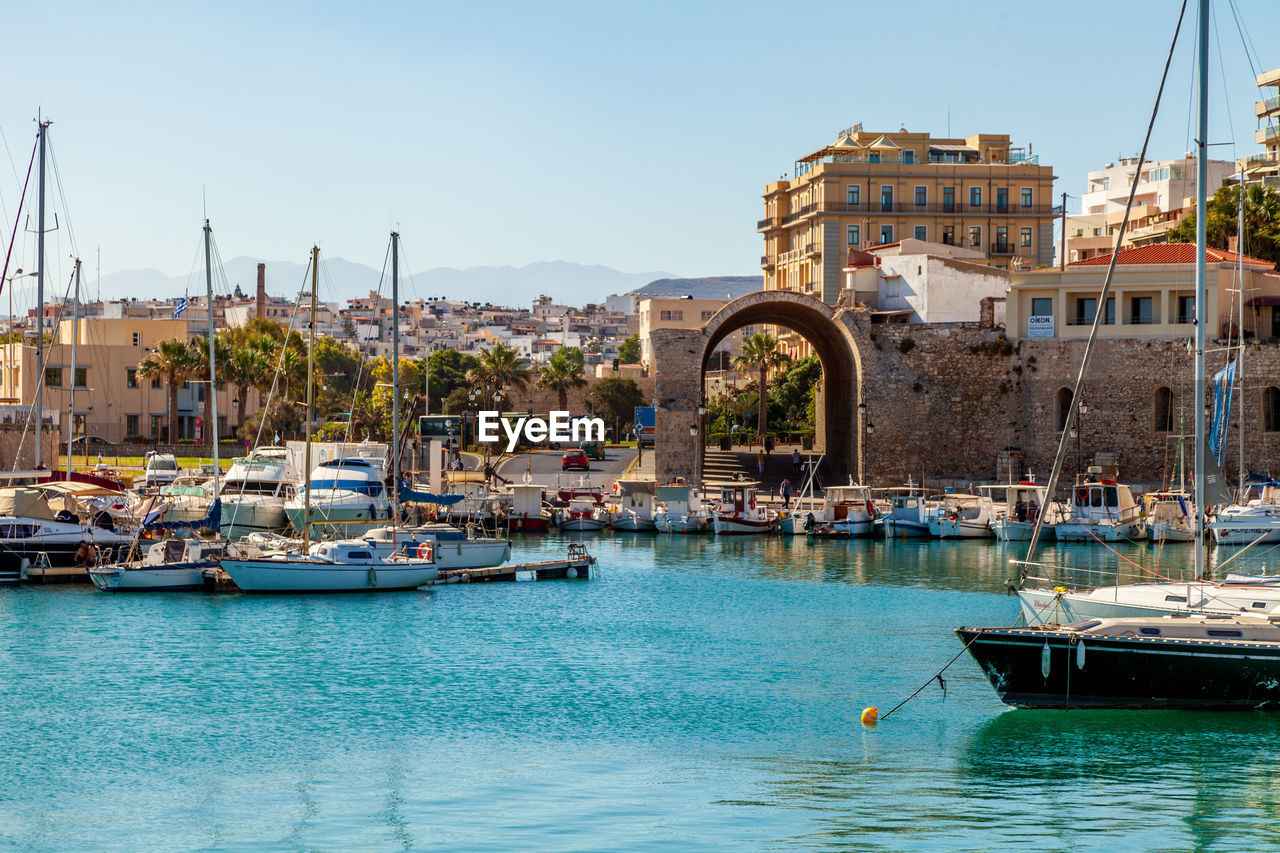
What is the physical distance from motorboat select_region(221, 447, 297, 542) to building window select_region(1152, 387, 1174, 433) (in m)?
33.7

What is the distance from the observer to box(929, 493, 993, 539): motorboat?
1930 inches

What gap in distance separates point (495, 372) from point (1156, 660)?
67.0 meters

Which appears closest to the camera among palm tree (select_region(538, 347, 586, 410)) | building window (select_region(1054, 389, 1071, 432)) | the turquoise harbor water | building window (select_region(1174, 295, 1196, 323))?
the turquoise harbor water

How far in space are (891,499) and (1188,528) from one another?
1138 cm

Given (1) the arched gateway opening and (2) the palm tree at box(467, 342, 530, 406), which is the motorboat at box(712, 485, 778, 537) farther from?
(2) the palm tree at box(467, 342, 530, 406)

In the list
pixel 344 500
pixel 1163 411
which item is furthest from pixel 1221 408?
pixel 344 500

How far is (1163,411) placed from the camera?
56.1 metres

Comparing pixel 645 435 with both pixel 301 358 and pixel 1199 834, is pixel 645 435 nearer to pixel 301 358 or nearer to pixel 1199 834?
pixel 301 358

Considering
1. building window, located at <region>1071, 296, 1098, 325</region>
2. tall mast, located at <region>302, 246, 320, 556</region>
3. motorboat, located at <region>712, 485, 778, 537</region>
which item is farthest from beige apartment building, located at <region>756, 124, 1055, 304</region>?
tall mast, located at <region>302, 246, 320, 556</region>

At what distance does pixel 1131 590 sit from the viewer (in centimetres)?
2412

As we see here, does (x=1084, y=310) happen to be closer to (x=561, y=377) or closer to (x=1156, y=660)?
(x=1156, y=660)

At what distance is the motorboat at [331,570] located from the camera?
1367 inches

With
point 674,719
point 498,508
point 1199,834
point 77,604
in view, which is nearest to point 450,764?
point 674,719

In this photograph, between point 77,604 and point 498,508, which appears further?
point 498,508
